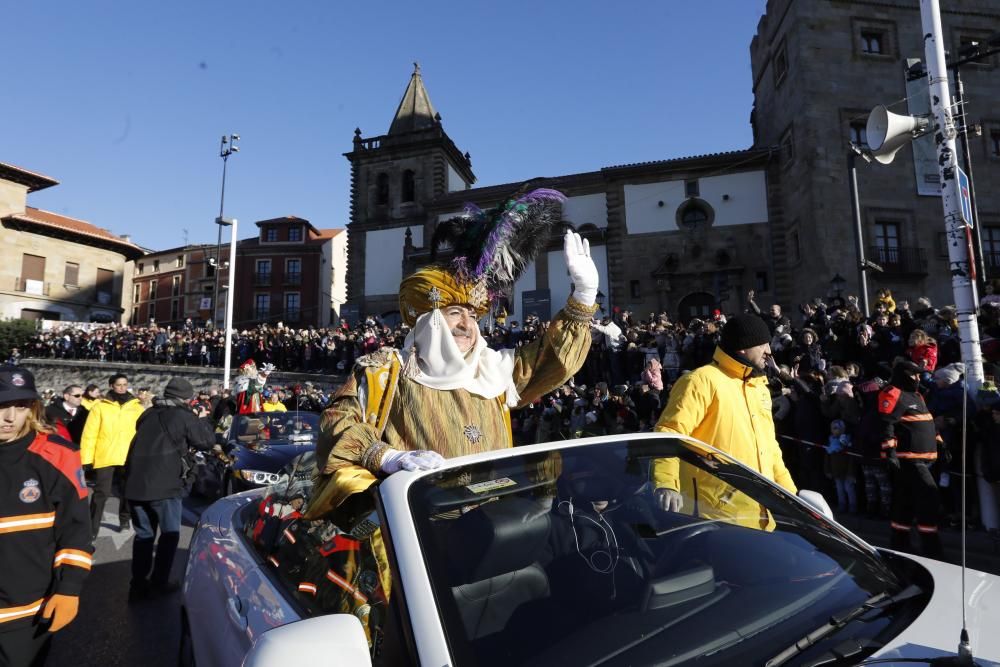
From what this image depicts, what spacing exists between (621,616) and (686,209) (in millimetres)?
29453

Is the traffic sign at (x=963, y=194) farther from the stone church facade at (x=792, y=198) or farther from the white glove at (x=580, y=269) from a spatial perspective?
the stone church facade at (x=792, y=198)

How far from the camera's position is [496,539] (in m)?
1.74

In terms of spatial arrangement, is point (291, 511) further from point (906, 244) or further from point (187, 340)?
point (187, 340)

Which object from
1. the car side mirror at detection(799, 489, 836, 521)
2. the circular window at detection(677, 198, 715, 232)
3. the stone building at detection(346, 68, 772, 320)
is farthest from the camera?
the circular window at detection(677, 198, 715, 232)

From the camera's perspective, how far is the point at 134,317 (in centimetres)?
5706

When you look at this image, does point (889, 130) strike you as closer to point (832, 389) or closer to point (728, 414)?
point (832, 389)

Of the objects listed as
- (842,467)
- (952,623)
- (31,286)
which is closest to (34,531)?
(952,623)

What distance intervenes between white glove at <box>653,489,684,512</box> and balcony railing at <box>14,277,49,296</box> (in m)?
52.8

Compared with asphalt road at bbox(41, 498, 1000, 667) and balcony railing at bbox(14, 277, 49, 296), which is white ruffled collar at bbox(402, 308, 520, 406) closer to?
asphalt road at bbox(41, 498, 1000, 667)

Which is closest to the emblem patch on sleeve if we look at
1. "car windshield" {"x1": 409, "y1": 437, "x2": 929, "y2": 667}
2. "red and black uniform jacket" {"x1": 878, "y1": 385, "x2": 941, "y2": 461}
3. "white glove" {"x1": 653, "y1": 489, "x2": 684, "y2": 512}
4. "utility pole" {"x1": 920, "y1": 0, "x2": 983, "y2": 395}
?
"car windshield" {"x1": 409, "y1": 437, "x2": 929, "y2": 667}

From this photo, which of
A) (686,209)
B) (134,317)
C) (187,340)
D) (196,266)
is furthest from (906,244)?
(134,317)

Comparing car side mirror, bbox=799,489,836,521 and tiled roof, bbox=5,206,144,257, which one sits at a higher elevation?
tiled roof, bbox=5,206,144,257

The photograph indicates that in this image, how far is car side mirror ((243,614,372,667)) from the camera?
1.31 metres

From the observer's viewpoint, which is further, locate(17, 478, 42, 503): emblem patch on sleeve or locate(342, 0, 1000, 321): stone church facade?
locate(342, 0, 1000, 321): stone church facade
